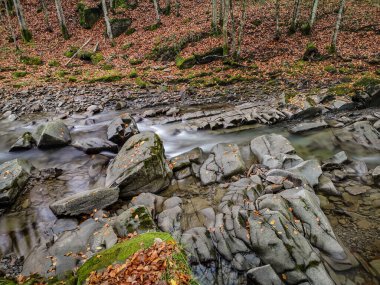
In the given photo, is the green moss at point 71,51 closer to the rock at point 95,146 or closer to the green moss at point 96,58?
the green moss at point 96,58

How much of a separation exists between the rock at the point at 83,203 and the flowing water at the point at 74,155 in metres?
0.33

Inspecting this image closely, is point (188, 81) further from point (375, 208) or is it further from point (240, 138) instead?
point (375, 208)

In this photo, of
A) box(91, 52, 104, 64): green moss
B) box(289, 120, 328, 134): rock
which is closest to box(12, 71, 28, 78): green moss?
box(91, 52, 104, 64): green moss

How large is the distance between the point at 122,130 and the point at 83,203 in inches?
176

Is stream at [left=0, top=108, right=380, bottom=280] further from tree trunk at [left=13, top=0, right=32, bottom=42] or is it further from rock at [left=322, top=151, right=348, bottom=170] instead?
tree trunk at [left=13, top=0, right=32, bottom=42]

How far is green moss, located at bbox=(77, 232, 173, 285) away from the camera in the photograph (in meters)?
3.73

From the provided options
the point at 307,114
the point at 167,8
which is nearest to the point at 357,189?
the point at 307,114

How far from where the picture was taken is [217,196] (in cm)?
699

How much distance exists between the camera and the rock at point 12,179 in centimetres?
700

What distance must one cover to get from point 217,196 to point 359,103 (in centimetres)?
939

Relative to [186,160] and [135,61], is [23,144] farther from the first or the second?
[135,61]

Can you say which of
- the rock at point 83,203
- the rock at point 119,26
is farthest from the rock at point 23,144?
the rock at point 119,26

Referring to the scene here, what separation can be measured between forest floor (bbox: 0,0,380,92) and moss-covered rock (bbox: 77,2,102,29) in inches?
23.7

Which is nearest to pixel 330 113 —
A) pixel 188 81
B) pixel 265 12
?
pixel 188 81
